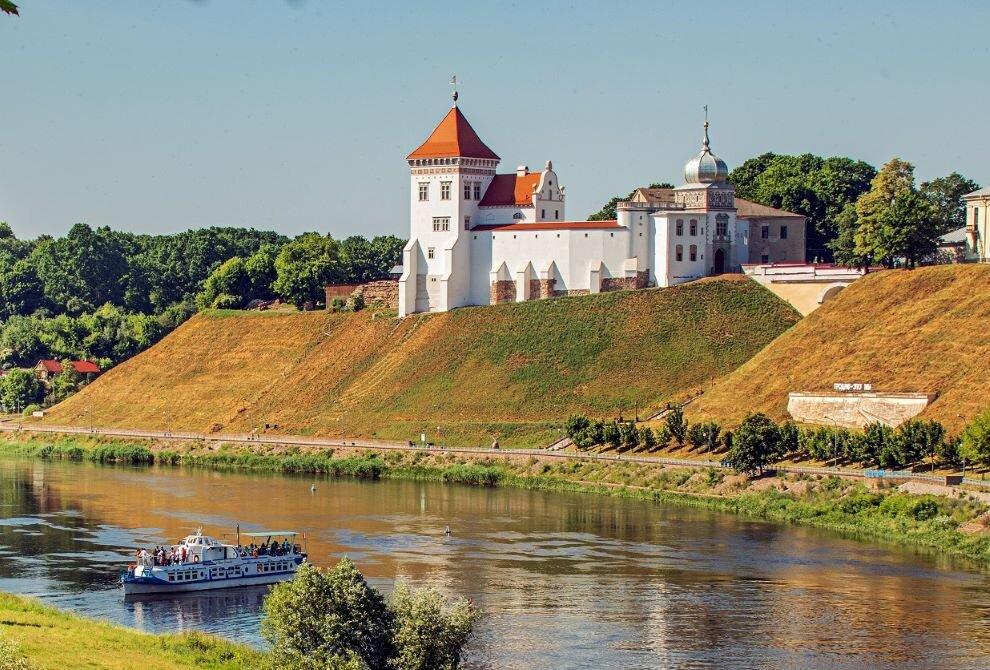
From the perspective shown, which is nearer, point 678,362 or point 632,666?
point 632,666

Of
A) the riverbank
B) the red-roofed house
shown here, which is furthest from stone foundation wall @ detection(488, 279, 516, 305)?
the red-roofed house

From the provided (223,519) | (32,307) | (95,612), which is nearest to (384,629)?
(95,612)

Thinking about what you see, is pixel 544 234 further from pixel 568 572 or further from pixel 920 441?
pixel 568 572

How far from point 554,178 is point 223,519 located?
56015 millimetres

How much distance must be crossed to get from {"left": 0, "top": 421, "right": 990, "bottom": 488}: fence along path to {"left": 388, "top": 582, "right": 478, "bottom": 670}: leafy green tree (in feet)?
122

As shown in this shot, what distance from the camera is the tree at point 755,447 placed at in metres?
90.7

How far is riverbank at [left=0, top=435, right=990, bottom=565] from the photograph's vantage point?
77.6m

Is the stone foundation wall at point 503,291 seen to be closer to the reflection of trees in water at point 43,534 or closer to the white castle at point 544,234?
the white castle at point 544,234

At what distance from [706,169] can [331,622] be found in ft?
268

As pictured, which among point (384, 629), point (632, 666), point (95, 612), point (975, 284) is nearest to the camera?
point (384, 629)

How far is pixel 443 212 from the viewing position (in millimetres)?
132125

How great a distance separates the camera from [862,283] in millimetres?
115125

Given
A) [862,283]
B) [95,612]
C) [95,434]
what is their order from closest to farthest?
[95,612] → [862,283] → [95,434]

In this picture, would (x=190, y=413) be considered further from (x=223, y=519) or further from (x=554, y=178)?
(x=223, y=519)
